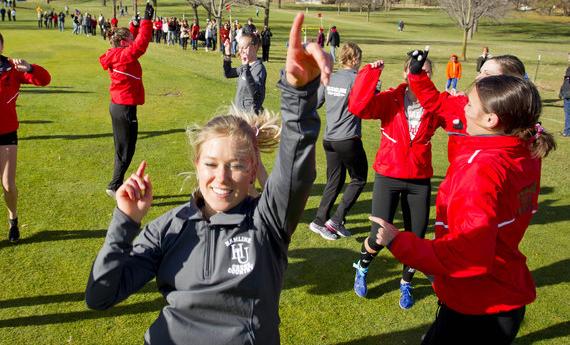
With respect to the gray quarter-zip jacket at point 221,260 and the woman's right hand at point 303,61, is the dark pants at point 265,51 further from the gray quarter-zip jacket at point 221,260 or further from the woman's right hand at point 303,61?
the woman's right hand at point 303,61

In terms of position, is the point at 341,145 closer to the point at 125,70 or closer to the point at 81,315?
the point at 125,70

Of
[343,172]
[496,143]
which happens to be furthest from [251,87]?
[496,143]

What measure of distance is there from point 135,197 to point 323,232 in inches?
181

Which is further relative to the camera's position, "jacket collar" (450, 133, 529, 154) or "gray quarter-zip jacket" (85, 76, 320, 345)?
"jacket collar" (450, 133, 529, 154)

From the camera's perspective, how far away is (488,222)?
2.52m

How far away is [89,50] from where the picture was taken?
28.8 meters

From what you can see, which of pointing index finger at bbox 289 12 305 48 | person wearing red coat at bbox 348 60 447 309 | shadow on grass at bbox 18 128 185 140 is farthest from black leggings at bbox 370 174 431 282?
shadow on grass at bbox 18 128 185 140

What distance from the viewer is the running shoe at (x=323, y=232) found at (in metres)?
6.55

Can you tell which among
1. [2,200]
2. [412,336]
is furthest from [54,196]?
[412,336]

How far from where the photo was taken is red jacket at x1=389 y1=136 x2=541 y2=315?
2.56m

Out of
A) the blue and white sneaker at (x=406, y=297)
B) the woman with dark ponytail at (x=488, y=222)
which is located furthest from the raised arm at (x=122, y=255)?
the blue and white sneaker at (x=406, y=297)

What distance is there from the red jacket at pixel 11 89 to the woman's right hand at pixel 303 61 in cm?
491

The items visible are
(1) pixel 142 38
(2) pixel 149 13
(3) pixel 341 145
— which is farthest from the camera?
(2) pixel 149 13

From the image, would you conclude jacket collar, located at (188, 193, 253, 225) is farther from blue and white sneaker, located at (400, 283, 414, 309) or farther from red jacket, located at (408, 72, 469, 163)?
blue and white sneaker, located at (400, 283, 414, 309)
